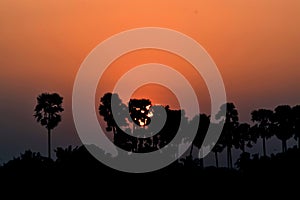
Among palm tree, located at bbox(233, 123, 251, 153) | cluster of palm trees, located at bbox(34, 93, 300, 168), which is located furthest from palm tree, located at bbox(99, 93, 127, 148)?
palm tree, located at bbox(233, 123, 251, 153)

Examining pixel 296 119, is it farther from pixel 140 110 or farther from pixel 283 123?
pixel 140 110

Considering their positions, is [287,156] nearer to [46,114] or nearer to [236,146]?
[46,114]

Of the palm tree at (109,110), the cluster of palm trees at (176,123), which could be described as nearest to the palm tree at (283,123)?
the cluster of palm trees at (176,123)

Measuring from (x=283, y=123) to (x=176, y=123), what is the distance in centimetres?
1468

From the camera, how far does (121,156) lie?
62.4m

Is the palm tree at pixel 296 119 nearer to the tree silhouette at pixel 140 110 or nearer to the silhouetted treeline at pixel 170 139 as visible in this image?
the silhouetted treeline at pixel 170 139

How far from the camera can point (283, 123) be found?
93312 millimetres

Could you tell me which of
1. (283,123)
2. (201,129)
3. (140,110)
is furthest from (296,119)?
(140,110)

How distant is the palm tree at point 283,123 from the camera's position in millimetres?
91363

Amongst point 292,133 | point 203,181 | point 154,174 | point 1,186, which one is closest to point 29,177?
point 1,186

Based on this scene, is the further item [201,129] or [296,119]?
[201,129]

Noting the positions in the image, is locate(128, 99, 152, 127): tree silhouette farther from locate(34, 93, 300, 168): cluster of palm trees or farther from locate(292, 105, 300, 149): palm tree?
locate(292, 105, 300, 149): palm tree

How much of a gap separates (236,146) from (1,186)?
5879cm

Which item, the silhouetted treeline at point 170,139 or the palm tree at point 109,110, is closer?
the silhouetted treeline at point 170,139
